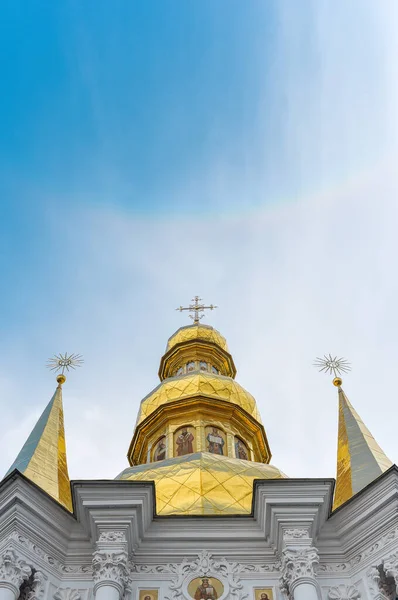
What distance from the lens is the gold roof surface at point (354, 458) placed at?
20.4 m

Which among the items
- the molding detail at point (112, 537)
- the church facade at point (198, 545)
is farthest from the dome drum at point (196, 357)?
the molding detail at point (112, 537)

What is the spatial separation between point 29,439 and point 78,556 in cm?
537

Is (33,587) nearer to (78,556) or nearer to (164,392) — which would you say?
(78,556)

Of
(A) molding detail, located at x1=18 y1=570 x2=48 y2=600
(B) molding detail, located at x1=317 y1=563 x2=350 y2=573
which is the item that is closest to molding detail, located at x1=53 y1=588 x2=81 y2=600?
(A) molding detail, located at x1=18 y1=570 x2=48 y2=600

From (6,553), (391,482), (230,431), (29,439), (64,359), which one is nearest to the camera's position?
(6,553)

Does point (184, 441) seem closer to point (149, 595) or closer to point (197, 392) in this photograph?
point (197, 392)

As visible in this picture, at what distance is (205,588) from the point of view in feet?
54.6

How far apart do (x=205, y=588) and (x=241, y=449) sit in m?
13.1

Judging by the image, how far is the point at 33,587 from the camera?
1619cm

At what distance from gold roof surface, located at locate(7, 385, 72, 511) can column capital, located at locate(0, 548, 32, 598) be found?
297 centimetres

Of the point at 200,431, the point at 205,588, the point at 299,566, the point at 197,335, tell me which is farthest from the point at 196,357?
the point at 299,566

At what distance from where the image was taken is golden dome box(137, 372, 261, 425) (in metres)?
30.5

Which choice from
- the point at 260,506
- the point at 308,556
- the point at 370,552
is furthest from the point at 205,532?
the point at 370,552

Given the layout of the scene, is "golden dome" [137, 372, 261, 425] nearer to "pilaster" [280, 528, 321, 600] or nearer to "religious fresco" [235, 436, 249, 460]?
"religious fresco" [235, 436, 249, 460]
